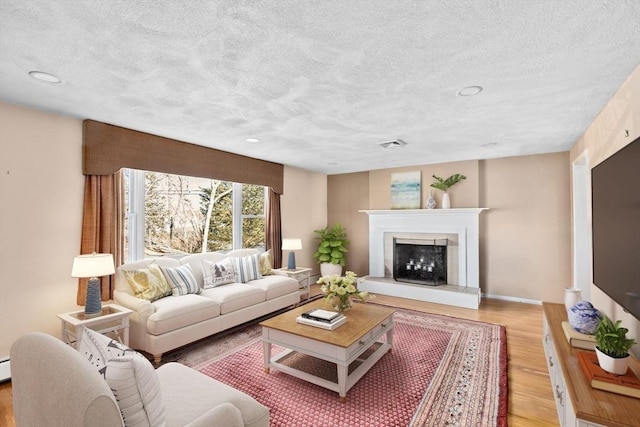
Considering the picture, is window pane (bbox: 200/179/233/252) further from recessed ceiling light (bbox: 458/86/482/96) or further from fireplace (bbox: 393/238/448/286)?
recessed ceiling light (bbox: 458/86/482/96)

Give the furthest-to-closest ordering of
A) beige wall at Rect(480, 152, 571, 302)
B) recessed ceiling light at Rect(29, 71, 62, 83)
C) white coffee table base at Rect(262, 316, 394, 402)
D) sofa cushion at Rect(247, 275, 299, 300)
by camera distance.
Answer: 1. beige wall at Rect(480, 152, 571, 302)
2. sofa cushion at Rect(247, 275, 299, 300)
3. white coffee table base at Rect(262, 316, 394, 402)
4. recessed ceiling light at Rect(29, 71, 62, 83)

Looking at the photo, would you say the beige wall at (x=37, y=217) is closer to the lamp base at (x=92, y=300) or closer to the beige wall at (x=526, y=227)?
the lamp base at (x=92, y=300)

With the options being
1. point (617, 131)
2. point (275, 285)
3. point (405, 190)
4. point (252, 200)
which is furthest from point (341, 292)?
point (405, 190)

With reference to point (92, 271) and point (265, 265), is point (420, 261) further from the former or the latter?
point (92, 271)

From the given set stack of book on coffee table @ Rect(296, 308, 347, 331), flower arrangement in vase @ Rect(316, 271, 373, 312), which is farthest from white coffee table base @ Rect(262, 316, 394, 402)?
flower arrangement in vase @ Rect(316, 271, 373, 312)

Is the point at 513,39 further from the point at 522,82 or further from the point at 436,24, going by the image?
the point at 522,82

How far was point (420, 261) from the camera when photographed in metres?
5.49

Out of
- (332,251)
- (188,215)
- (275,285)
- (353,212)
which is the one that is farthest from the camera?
(353,212)

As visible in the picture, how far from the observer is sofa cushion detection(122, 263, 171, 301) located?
3.17 m

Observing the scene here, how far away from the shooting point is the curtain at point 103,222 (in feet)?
10.3

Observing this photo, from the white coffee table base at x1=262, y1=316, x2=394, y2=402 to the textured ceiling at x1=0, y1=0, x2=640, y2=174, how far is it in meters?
1.98

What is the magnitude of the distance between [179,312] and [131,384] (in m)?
2.02

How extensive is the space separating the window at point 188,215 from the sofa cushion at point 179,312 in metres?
1.02

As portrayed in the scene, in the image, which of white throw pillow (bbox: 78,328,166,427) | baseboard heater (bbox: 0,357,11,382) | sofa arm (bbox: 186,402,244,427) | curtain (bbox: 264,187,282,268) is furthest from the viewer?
curtain (bbox: 264,187,282,268)
